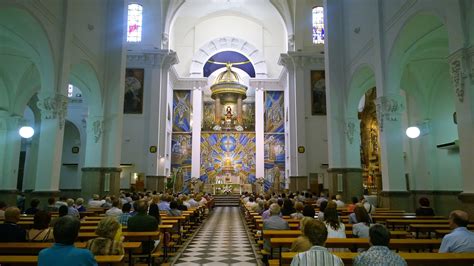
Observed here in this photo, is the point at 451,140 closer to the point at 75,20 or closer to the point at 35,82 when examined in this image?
the point at 75,20

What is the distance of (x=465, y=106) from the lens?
7012 millimetres

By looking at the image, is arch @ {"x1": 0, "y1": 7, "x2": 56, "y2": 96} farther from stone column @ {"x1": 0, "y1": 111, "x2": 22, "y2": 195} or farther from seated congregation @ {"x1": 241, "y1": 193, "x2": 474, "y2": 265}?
seated congregation @ {"x1": 241, "y1": 193, "x2": 474, "y2": 265}

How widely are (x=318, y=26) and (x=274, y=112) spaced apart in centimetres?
808

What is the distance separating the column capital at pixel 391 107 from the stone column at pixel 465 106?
12.1ft

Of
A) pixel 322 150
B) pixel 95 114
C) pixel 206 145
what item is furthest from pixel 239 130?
pixel 95 114

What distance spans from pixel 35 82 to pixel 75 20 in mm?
4366

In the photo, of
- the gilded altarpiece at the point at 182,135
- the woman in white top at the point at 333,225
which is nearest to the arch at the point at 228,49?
the gilded altarpiece at the point at 182,135

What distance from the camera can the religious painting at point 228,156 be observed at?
29.0 meters

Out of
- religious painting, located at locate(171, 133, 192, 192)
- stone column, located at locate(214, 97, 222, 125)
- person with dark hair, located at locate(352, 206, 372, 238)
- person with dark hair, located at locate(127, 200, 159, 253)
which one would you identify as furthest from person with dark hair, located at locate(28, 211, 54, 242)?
stone column, located at locate(214, 97, 222, 125)

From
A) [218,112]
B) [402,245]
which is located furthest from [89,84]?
[218,112]

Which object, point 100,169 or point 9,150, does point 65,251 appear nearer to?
point 100,169

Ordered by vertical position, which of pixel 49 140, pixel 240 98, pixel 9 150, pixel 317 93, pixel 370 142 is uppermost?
pixel 240 98

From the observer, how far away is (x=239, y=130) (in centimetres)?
2988

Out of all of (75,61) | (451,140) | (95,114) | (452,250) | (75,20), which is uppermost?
(75,20)
